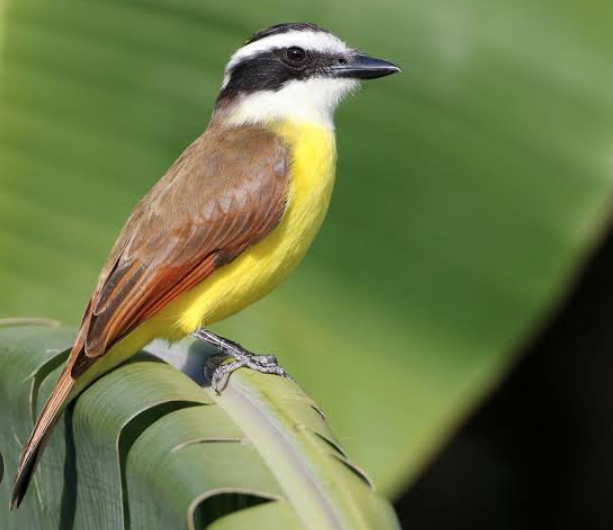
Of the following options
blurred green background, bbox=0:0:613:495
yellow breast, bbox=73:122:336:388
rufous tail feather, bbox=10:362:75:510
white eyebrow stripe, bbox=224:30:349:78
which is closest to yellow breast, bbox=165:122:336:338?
yellow breast, bbox=73:122:336:388

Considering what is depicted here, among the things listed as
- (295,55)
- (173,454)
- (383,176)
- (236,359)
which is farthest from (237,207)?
(173,454)

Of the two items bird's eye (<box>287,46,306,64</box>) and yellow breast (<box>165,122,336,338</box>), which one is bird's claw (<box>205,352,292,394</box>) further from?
bird's eye (<box>287,46,306,64</box>)

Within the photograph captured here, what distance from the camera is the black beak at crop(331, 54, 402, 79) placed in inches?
133

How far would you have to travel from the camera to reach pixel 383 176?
3510mm

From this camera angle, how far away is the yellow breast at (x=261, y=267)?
3.15 m

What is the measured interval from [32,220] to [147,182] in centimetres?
37

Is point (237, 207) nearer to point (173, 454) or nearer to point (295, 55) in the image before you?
point (295, 55)

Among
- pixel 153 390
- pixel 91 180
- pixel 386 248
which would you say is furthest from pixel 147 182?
pixel 153 390

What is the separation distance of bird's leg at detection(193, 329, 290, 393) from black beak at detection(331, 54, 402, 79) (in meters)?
A: 0.87

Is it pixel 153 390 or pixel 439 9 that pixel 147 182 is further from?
pixel 153 390

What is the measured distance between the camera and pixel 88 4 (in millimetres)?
3641

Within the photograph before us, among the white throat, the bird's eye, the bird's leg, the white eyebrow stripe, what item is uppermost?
the white eyebrow stripe

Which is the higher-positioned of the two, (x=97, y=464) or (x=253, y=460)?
(x=253, y=460)

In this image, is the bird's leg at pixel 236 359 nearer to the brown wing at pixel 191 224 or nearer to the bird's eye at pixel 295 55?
the brown wing at pixel 191 224
